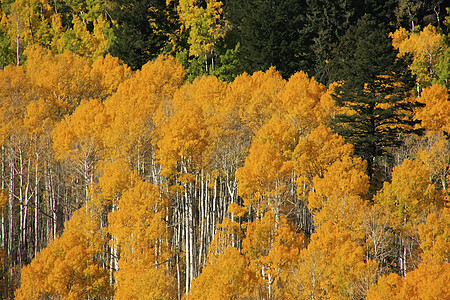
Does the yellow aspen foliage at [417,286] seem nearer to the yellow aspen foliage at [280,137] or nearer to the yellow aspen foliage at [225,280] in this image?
the yellow aspen foliage at [225,280]

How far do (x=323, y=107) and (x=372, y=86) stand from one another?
26.4 ft

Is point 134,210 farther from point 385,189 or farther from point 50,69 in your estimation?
point 50,69

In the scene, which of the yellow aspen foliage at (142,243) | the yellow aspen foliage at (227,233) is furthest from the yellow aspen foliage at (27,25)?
the yellow aspen foliage at (227,233)

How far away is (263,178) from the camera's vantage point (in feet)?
147

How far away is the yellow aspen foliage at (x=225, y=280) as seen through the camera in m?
38.2

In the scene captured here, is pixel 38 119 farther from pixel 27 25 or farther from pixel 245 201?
pixel 27 25

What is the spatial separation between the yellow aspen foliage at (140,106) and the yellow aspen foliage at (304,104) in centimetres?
1039

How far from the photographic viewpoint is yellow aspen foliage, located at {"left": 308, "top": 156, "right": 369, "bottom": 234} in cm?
4062

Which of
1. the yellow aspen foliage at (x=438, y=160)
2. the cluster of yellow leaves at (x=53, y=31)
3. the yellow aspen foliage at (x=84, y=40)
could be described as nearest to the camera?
the yellow aspen foliage at (x=438, y=160)

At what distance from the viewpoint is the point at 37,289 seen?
40.4 m

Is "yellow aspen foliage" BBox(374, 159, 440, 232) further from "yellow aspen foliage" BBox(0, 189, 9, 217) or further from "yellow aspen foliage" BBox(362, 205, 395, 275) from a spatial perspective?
"yellow aspen foliage" BBox(0, 189, 9, 217)

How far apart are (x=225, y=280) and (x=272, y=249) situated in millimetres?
4392

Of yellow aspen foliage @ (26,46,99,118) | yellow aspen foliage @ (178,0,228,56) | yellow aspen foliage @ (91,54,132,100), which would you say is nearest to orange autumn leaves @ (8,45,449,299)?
yellow aspen foliage @ (26,46,99,118)

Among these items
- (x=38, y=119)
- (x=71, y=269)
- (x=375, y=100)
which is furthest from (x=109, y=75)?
(x=375, y=100)
